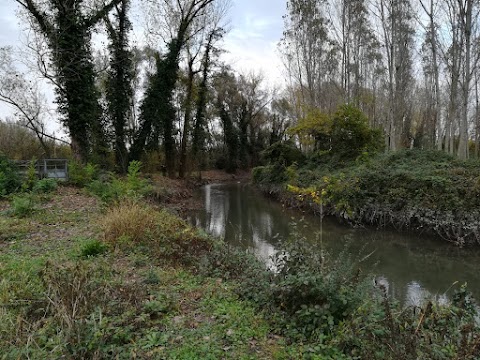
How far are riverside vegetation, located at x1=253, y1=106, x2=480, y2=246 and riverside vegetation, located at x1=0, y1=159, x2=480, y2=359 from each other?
4980 mm

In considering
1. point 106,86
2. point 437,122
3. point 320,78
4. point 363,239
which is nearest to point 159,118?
point 106,86

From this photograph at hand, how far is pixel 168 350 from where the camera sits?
294cm

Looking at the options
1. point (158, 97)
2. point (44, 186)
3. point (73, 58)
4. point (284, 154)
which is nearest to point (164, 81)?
point (158, 97)

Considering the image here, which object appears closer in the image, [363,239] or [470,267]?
[470,267]

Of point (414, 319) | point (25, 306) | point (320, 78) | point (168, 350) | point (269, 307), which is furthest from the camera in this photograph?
point (320, 78)

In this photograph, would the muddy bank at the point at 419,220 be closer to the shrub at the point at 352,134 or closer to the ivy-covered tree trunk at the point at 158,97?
the shrub at the point at 352,134

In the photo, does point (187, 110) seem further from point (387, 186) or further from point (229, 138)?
point (387, 186)

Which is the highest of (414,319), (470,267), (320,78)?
(320,78)

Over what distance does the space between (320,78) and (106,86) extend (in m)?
14.9

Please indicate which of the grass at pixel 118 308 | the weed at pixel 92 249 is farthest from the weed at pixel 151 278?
the weed at pixel 92 249

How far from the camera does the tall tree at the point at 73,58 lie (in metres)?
14.6

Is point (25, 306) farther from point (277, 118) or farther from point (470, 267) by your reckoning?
point (277, 118)

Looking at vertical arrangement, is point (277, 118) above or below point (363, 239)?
above

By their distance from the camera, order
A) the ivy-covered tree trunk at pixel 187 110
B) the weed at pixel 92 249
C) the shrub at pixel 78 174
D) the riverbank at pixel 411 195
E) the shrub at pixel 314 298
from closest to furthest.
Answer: the shrub at pixel 314 298 < the weed at pixel 92 249 < the riverbank at pixel 411 195 < the shrub at pixel 78 174 < the ivy-covered tree trunk at pixel 187 110
